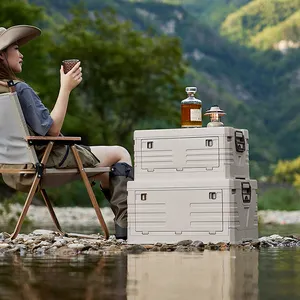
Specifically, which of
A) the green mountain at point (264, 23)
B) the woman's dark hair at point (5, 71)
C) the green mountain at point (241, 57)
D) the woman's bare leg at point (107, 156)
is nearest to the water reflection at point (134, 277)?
the woman's bare leg at point (107, 156)

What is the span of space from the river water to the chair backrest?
3.88 ft

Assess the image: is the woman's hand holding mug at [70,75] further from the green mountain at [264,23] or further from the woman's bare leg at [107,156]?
the green mountain at [264,23]

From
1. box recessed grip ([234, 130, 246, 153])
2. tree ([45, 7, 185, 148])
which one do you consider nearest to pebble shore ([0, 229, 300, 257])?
box recessed grip ([234, 130, 246, 153])

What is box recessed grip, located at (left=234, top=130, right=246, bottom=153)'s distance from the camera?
24.2 feet

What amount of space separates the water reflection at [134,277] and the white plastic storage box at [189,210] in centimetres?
69

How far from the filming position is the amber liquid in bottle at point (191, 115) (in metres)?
7.43

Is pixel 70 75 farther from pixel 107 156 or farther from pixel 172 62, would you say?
pixel 172 62

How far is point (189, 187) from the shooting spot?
729 cm

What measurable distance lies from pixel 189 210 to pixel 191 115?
645 mm

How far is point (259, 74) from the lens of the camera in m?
70.7

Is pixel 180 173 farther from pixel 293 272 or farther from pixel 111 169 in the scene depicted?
pixel 293 272

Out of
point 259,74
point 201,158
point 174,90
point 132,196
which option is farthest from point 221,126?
point 259,74

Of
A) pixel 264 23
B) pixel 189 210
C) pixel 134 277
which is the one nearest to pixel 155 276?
pixel 134 277

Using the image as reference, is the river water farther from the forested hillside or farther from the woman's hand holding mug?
the forested hillside
